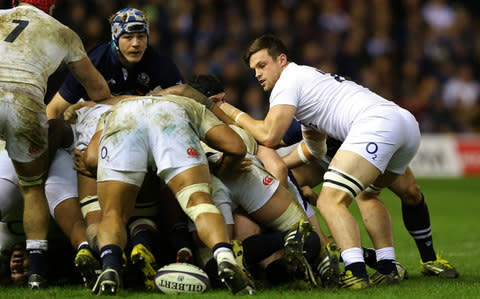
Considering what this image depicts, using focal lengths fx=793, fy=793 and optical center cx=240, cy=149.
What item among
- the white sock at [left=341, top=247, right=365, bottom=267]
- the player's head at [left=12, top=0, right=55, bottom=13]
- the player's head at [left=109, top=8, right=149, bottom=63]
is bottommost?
the white sock at [left=341, top=247, right=365, bottom=267]

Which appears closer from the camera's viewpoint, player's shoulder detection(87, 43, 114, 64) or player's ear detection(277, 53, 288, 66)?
player's ear detection(277, 53, 288, 66)

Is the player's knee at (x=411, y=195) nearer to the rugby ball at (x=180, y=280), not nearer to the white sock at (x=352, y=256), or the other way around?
the white sock at (x=352, y=256)

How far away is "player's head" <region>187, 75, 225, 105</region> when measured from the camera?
6.97 metres

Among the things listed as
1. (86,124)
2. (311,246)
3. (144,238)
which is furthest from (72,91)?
(311,246)

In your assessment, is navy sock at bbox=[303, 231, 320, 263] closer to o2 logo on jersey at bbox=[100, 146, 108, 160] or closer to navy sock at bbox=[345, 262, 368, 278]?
navy sock at bbox=[345, 262, 368, 278]

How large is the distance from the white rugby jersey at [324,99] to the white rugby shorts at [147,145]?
3.37ft

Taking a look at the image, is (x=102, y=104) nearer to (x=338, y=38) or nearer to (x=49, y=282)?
(x=49, y=282)

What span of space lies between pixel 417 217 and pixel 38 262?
10.9ft

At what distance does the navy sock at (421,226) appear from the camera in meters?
7.10

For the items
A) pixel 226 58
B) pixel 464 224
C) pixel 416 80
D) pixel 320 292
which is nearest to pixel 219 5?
pixel 226 58

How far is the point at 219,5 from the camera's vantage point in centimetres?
2088

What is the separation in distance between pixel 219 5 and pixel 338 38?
3263 mm

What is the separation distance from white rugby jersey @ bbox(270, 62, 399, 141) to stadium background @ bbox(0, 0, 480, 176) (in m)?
11.7

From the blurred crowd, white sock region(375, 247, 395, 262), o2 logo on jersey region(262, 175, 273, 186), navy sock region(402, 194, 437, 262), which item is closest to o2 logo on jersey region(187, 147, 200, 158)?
o2 logo on jersey region(262, 175, 273, 186)
